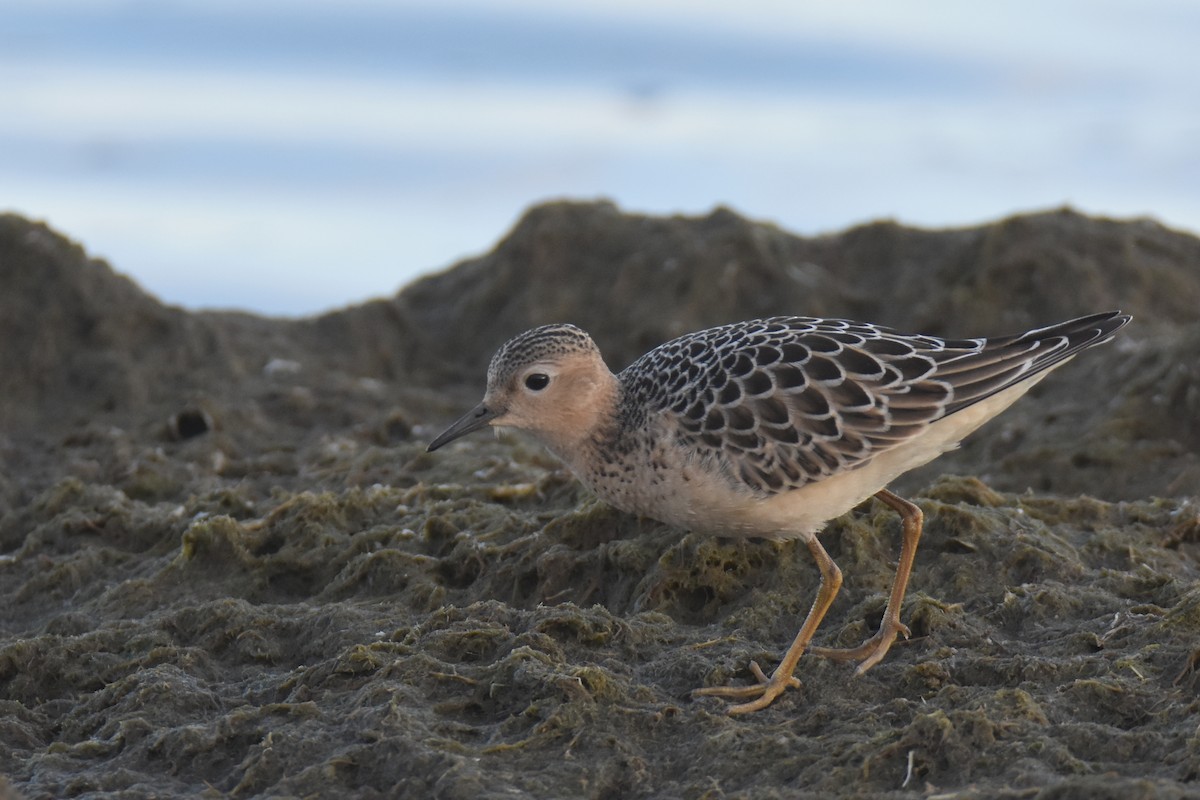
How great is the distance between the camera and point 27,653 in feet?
22.2

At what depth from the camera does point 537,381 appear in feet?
23.6

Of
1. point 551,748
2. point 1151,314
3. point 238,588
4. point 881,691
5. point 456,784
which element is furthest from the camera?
point 1151,314

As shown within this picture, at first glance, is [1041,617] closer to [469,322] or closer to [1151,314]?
[1151,314]

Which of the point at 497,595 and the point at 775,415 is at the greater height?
the point at 775,415

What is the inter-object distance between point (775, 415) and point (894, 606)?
1.01 m

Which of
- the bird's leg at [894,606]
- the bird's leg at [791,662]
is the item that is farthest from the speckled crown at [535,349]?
the bird's leg at [894,606]

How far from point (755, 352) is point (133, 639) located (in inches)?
127

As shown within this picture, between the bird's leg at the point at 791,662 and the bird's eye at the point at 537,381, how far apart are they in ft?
4.93

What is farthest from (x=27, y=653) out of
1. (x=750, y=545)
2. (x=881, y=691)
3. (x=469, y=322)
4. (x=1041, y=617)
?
(x=469, y=322)

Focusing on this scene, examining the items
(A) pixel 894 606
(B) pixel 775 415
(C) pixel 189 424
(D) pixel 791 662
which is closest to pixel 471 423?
(B) pixel 775 415

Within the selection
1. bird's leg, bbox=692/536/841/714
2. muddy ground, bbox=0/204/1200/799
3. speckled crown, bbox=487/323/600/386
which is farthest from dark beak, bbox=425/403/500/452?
bird's leg, bbox=692/536/841/714

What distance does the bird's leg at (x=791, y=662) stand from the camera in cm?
601

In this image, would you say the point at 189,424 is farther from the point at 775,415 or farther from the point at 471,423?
the point at 775,415

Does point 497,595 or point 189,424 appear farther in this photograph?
point 189,424
